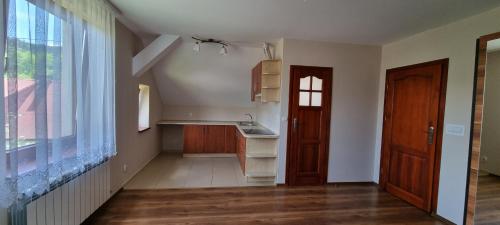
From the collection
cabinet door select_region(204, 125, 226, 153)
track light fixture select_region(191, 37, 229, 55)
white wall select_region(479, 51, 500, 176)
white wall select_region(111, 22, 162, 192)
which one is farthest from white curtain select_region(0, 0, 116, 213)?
white wall select_region(479, 51, 500, 176)

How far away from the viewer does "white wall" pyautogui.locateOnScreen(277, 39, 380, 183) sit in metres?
3.71

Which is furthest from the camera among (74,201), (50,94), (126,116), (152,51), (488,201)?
(152,51)

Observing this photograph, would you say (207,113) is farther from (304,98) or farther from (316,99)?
(316,99)

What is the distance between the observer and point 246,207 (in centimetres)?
296

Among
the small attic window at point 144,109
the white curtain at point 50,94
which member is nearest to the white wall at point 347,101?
the white curtain at point 50,94

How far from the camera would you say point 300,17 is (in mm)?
2727

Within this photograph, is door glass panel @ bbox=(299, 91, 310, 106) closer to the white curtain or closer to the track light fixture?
the track light fixture

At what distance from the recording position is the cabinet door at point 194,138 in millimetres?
5539

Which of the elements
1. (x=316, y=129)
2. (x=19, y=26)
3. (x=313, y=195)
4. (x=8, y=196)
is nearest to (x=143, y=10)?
(x=19, y=26)

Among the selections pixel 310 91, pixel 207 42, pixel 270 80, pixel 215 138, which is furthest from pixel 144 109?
pixel 310 91

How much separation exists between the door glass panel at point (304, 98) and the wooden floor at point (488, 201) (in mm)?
2609

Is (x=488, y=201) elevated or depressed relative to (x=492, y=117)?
depressed

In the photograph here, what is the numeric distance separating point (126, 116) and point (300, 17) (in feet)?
9.67

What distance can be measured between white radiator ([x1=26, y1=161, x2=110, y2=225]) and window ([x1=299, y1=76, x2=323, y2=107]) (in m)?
3.09
